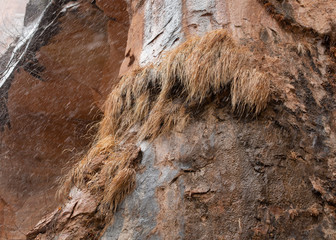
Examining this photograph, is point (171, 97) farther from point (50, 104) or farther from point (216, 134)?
point (50, 104)

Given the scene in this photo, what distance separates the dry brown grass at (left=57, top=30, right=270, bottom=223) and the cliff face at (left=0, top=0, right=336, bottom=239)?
11 millimetres

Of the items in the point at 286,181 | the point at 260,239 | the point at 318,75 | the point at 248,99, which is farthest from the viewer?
→ the point at 318,75

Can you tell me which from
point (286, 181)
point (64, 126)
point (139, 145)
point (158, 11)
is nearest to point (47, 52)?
point (64, 126)

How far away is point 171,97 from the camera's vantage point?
3.59m

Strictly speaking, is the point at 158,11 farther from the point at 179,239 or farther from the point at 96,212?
the point at 179,239

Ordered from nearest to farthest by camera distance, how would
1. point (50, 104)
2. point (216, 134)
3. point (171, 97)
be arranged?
point (216, 134) → point (171, 97) → point (50, 104)

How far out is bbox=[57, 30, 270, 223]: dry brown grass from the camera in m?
3.27

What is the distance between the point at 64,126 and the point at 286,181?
464 centimetres

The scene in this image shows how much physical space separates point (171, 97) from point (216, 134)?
60 centimetres

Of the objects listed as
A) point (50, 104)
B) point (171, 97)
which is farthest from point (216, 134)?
point (50, 104)

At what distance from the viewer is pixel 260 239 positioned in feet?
9.18

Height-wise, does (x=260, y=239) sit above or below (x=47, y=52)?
below

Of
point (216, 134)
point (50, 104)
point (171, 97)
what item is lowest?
point (50, 104)

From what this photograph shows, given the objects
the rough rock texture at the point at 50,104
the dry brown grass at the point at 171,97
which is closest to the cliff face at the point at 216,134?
the dry brown grass at the point at 171,97
